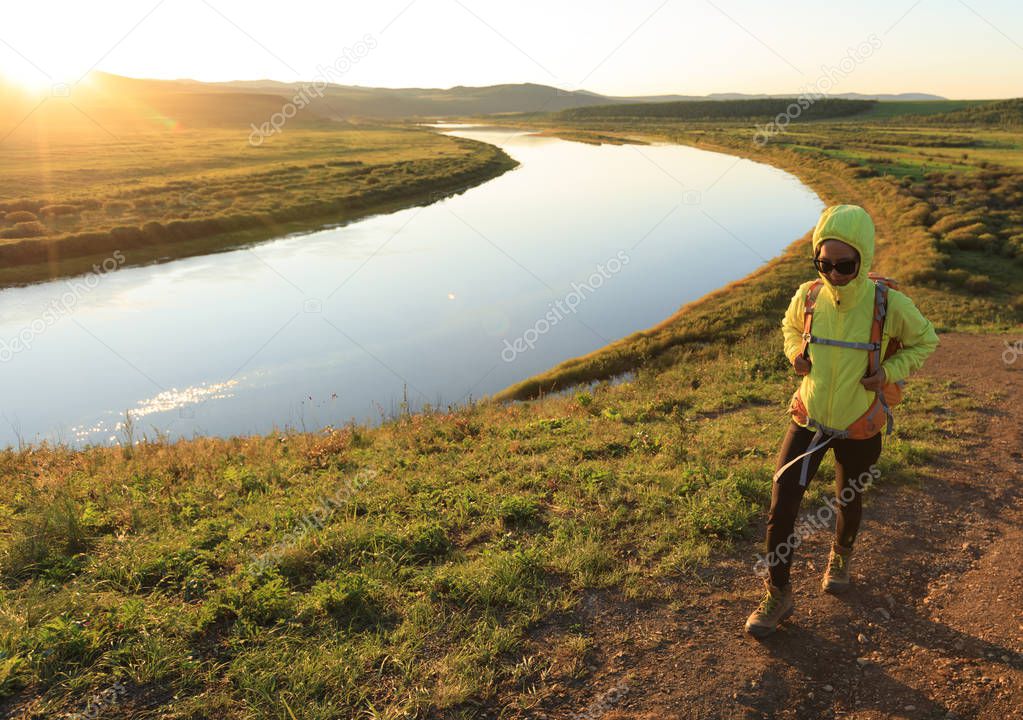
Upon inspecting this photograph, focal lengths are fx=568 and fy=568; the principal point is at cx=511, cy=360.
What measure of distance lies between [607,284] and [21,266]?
1108 inches

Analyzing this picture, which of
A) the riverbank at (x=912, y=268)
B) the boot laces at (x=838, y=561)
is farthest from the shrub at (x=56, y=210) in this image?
the boot laces at (x=838, y=561)

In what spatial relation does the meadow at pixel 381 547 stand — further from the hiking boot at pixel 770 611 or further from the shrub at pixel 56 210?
the shrub at pixel 56 210

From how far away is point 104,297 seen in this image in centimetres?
2438

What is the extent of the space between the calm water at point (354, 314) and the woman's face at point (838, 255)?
39.0 ft

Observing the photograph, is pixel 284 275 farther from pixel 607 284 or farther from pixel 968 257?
pixel 968 257

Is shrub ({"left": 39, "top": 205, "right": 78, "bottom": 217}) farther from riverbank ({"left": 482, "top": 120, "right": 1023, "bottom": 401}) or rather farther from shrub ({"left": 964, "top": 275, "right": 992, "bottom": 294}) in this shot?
shrub ({"left": 964, "top": 275, "right": 992, "bottom": 294})

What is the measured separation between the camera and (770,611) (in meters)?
4.44

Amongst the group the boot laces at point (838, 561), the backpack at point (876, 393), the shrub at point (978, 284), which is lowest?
the boot laces at point (838, 561)

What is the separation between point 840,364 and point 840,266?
2.33ft

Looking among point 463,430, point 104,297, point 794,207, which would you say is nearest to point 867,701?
point 463,430

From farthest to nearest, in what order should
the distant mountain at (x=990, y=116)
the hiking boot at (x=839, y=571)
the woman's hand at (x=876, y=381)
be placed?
the distant mountain at (x=990, y=116)
the hiking boot at (x=839, y=571)
the woman's hand at (x=876, y=381)

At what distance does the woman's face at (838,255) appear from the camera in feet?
12.5

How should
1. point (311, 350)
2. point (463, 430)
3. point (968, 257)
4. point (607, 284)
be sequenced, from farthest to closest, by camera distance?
point (607, 284), point (968, 257), point (311, 350), point (463, 430)

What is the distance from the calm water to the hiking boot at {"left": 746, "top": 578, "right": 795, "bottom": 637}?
36.4 ft
